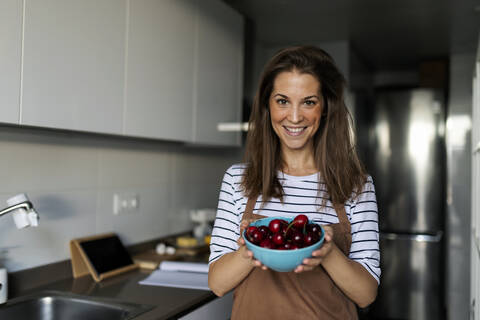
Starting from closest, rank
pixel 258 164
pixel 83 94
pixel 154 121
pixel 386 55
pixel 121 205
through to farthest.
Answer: pixel 258 164 → pixel 83 94 → pixel 154 121 → pixel 121 205 → pixel 386 55

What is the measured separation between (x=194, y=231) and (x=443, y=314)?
2.34m

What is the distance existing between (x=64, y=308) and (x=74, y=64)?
0.83 meters

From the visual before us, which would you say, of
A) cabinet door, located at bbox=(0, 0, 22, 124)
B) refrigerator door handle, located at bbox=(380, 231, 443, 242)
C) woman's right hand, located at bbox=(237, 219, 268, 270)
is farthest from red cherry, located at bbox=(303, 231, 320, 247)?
refrigerator door handle, located at bbox=(380, 231, 443, 242)

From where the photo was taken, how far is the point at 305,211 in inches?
48.0

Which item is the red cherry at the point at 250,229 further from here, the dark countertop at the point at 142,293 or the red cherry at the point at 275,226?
the dark countertop at the point at 142,293

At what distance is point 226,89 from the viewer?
2.61 meters

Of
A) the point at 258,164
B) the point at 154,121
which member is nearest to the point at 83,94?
the point at 154,121

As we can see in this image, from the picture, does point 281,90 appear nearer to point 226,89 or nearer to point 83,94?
A: point 83,94

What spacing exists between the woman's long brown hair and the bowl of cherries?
0.78 feet

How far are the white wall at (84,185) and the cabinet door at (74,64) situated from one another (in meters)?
0.18

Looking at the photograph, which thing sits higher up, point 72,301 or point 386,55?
point 386,55

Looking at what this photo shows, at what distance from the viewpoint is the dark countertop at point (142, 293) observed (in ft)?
5.11

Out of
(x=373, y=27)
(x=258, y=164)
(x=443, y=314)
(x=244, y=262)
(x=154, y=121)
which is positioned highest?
(x=373, y=27)

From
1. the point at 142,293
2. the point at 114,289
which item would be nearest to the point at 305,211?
the point at 142,293
